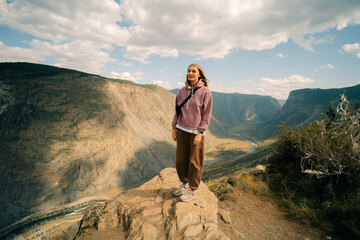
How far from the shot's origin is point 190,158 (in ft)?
11.2

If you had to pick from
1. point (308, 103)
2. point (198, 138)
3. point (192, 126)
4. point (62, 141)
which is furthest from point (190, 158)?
point (308, 103)

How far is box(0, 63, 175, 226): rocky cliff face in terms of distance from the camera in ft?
156

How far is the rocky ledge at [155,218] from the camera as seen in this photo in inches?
106

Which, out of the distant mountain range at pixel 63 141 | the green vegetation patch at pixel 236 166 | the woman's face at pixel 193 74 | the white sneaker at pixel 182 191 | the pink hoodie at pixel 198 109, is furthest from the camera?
the green vegetation patch at pixel 236 166

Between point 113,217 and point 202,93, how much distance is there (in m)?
3.13

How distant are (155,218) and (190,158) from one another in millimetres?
1282

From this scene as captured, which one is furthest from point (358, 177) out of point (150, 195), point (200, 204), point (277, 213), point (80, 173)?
point (80, 173)

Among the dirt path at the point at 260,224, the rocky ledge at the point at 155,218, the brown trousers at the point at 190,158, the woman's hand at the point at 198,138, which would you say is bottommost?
the dirt path at the point at 260,224

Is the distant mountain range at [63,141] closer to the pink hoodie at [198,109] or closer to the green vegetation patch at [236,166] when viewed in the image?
the green vegetation patch at [236,166]

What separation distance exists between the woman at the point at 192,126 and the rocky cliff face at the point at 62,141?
193ft

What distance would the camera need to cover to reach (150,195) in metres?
3.96

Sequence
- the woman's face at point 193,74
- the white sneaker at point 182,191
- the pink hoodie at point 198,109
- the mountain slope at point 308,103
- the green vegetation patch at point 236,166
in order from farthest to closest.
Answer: the mountain slope at point 308,103, the green vegetation patch at point 236,166, the white sneaker at point 182,191, the woman's face at point 193,74, the pink hoodie at point 198,109

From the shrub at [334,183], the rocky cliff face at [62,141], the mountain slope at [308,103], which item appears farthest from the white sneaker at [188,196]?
the mountain slope at [308,103]

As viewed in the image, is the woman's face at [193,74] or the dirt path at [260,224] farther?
the woman's face at [193,74]
